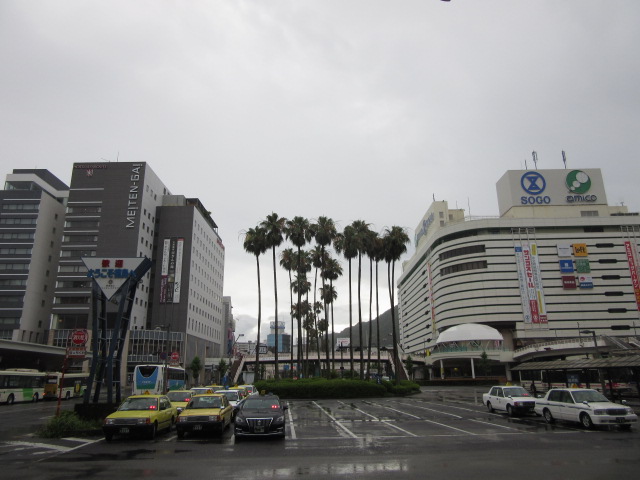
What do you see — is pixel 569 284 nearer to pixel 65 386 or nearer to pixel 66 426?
pixel 65 386

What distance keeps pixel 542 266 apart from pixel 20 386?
99.0 meters

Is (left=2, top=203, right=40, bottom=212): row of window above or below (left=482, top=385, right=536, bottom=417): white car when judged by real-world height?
above

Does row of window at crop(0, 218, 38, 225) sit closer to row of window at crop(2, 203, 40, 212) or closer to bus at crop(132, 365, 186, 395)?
row of window at crop(2, 203, 40, 212)

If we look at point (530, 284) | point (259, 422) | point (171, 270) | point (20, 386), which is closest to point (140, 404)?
point (259, 422)

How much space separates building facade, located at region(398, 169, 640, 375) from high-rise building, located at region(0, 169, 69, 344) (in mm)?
81234

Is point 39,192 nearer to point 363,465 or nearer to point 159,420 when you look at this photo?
point 159,420

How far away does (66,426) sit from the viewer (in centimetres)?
1770

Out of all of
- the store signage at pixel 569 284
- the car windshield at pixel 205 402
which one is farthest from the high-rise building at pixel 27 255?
the store signage at pixel 569 284

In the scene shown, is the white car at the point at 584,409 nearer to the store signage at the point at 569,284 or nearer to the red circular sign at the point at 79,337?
the red circular sign at the point at 79,337

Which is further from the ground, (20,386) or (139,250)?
(139,250)

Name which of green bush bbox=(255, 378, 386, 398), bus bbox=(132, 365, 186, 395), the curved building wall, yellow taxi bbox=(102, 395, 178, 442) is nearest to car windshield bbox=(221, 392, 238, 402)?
yellow taxi bbox=(102, 395, 178, 442)

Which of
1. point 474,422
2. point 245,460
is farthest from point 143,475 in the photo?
point 474,422

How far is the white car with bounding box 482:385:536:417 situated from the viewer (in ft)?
77.6

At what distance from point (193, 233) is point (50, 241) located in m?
28.7
